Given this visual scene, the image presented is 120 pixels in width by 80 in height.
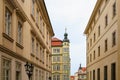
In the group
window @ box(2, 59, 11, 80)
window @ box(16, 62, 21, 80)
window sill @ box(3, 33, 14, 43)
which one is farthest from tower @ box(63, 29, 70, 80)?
window sill @ box(3, 33, 14, 43)

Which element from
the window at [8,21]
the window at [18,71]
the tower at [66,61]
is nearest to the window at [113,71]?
the window at [18,71]

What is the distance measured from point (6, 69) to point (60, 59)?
248 feet

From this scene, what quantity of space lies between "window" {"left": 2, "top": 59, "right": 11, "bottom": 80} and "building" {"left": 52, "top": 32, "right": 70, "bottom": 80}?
7348cm

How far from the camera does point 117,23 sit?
23578 millimetres

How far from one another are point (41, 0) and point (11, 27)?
13.9m

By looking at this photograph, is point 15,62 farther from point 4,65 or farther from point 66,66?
point 66,66

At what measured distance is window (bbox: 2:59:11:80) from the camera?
13605 millimetres

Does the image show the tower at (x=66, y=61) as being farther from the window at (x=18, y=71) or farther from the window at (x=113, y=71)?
the window at (x=18, y=71)

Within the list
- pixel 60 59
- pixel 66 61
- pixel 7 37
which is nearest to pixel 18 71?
pixel 7 37

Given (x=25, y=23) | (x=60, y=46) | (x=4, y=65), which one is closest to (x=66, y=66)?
(x=60, y=46)

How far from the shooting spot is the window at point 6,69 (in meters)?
13.6

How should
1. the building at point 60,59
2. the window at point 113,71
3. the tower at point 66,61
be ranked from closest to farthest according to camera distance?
the window at point 113,71
the building at point 60,59
the tower at point 66,61

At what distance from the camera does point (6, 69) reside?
46.8 ft

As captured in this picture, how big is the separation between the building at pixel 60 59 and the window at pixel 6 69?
73.5m
